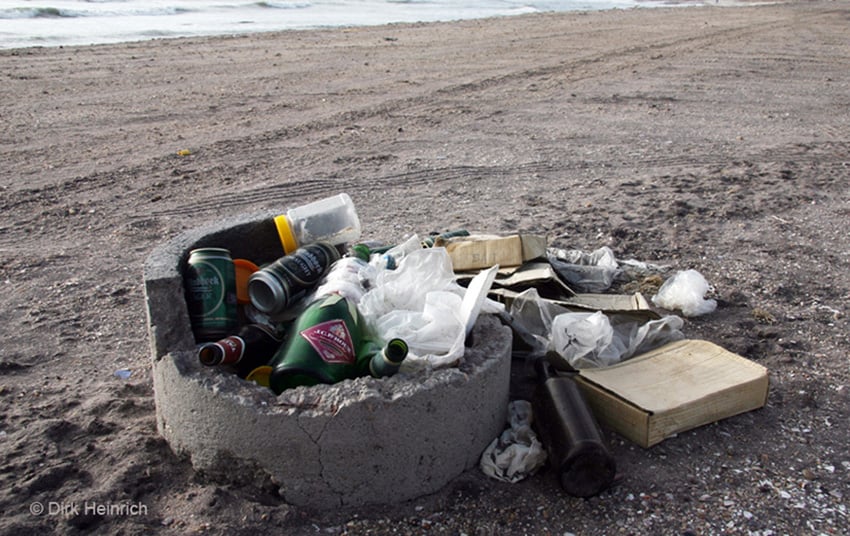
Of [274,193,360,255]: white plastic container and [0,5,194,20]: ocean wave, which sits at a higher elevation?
[0,5,194,20]: ocean wave

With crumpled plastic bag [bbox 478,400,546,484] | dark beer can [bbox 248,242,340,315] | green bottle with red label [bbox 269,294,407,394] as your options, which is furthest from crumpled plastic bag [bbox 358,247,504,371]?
crumpled plastic bag [bbox 478,400,546,484]

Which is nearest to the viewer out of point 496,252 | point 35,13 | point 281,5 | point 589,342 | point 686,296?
point 589,342

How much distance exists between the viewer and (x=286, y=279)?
9.59 ft

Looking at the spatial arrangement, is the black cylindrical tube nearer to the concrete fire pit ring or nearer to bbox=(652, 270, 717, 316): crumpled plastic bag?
the concrete fire pit ring

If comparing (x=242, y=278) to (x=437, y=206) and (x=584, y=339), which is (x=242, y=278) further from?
(x=437, y=206)

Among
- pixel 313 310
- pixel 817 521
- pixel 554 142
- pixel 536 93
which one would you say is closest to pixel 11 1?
pixel 536 93

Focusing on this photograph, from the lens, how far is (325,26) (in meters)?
17.0

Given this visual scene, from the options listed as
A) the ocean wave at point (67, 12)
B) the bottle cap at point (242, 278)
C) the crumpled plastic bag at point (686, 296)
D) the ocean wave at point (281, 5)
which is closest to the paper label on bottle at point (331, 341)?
the bottle cap at point (242, 278)

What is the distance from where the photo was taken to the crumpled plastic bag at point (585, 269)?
403 cm

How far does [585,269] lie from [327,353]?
1926 mm

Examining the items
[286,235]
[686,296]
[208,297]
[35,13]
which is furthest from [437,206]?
[35,13]

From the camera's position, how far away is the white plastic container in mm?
3271

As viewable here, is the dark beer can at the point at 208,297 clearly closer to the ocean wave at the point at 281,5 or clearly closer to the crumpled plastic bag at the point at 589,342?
the crumpled plastic bag at the point at 589,342

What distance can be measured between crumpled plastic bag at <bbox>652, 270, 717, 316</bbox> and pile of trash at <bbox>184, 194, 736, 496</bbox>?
341 mm
